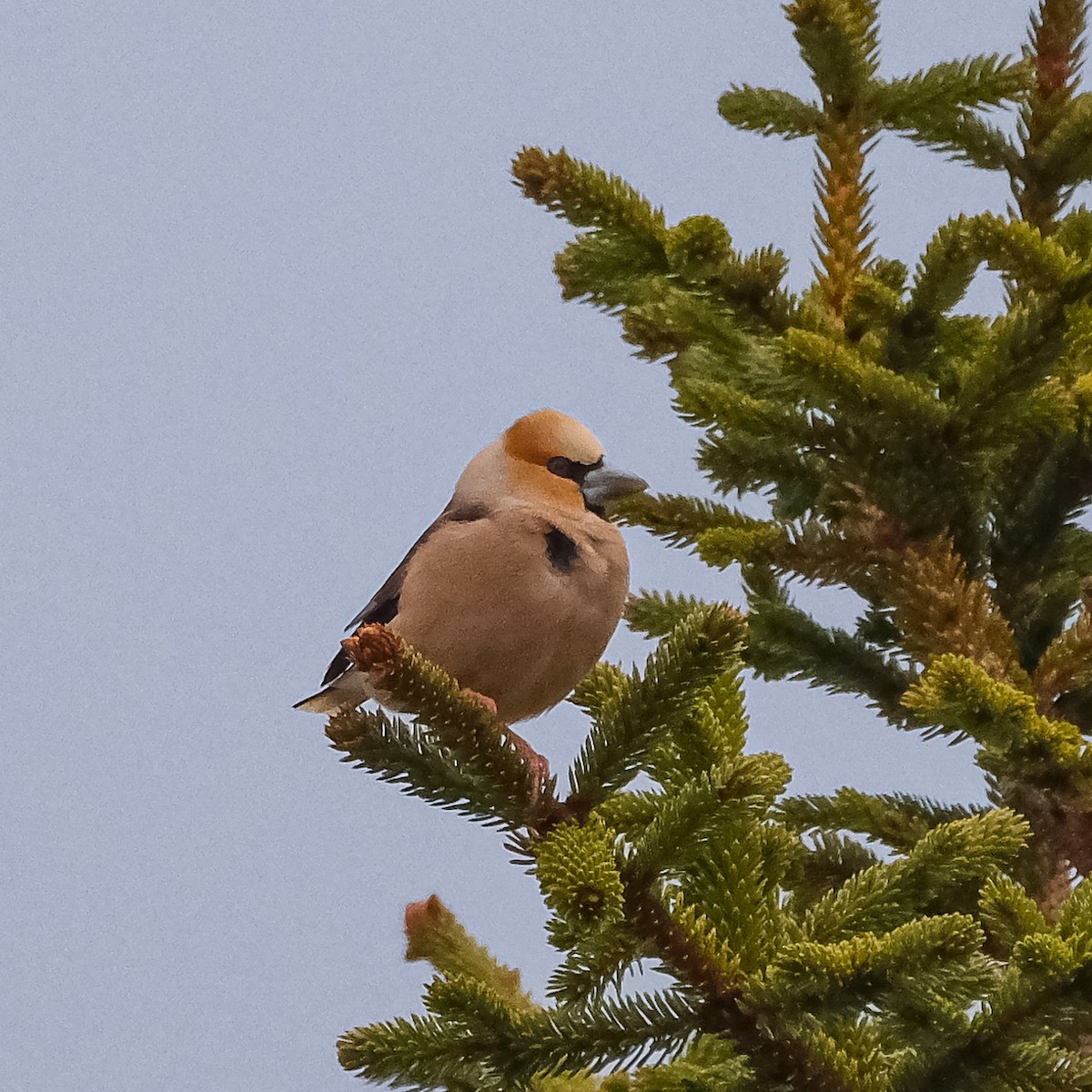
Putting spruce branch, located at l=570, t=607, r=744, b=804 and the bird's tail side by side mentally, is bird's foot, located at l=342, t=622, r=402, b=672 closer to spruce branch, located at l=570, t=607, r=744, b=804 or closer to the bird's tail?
spruce branch, located at l=570, t=607, r=744, b=804

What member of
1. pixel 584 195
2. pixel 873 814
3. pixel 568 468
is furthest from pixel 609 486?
pixel 873 814

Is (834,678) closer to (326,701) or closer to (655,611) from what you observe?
(655,611)

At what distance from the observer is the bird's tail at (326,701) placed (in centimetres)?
165

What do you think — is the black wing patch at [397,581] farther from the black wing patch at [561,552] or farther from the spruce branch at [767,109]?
the spruce branch at [767,109]

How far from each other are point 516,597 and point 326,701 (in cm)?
48

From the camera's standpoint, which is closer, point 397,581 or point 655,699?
point 655,699

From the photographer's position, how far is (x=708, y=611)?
981 mm

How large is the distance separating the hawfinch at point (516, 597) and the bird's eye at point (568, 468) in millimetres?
70

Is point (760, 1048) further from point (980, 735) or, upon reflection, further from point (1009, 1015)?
point (980, 735)

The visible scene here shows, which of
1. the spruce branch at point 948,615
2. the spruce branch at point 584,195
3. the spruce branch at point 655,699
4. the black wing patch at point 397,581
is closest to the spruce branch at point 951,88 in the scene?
the spruce branch at point 584,195

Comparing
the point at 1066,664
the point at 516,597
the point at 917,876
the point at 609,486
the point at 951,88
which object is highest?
the point at 951,88

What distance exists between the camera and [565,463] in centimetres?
148

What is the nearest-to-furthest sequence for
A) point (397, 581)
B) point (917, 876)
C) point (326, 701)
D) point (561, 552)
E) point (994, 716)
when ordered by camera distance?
point (917, 876) < point (994, 716) < point (561, 552) < point (397, 581) < point (326, 701)

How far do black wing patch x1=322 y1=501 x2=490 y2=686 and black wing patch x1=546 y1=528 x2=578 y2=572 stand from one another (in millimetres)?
99
